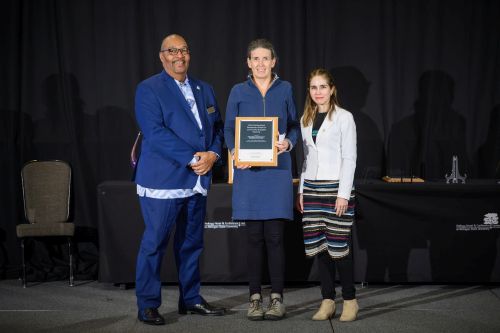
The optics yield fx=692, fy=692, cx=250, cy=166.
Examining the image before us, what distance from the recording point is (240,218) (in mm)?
4148

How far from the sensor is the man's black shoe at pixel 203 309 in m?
4.34

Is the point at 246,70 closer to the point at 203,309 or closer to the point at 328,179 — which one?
the point at 328,179

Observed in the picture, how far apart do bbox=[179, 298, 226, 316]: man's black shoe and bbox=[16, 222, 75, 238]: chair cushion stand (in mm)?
1474

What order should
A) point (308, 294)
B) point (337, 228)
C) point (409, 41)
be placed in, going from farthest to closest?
point (409, 41) → point (308, 294) → point (337, 228)

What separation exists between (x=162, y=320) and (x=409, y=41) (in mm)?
3071

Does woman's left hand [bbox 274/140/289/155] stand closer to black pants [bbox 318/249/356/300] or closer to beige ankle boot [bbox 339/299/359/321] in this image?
black pants [bbox 318/249/356/300]

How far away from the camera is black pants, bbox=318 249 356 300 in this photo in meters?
4.10

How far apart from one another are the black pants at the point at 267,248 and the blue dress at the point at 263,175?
0.08 meters

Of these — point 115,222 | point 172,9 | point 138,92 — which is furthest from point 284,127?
point 172,9

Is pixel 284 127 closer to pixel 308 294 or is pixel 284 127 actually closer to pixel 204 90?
pixel 204 90

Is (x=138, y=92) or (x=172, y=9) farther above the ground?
(x=172, y=9)

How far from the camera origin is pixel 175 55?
13.4 ft

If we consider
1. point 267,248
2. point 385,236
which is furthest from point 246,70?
point 267,248

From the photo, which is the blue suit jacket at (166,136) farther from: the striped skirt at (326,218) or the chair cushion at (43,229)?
the chair cushion at (43,229)
